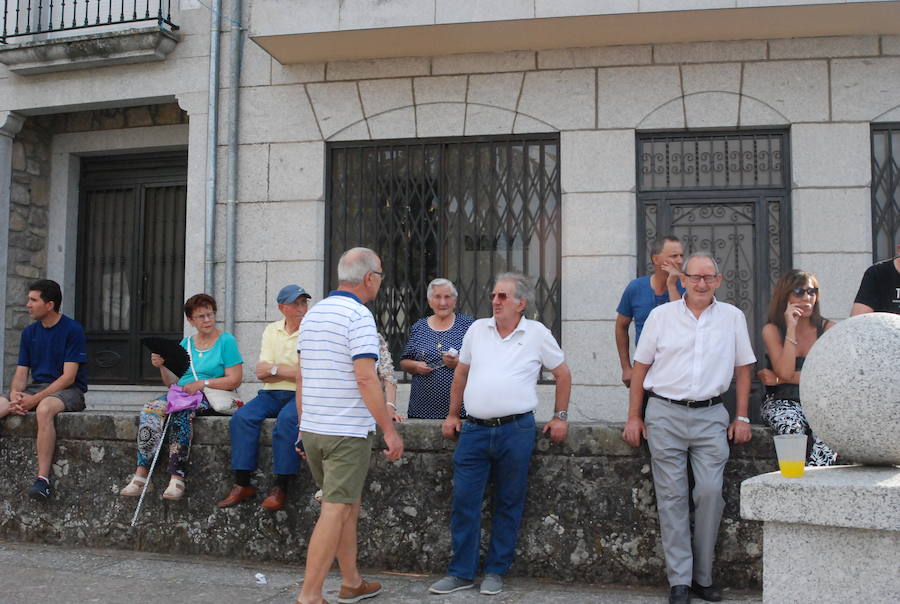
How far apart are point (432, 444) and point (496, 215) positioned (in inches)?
136

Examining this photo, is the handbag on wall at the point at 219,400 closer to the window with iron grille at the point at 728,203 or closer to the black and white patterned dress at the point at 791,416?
the black and white patterned dress at the point at 791,416

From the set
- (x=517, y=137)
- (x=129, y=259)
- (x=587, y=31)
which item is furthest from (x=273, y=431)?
(x=129, y=259)

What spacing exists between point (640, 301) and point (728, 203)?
2.73 metres

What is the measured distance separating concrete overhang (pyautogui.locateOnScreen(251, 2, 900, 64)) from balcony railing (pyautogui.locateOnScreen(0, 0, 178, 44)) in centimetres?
174

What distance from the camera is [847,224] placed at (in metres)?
7.75

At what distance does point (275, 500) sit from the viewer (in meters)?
5.58

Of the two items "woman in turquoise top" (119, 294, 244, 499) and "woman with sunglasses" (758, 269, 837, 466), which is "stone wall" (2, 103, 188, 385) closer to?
"woman in turquoise top" (119, 294, 244, 499)

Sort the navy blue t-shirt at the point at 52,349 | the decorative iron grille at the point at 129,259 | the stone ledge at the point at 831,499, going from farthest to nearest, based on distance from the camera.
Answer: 1. the decorative iron grille at the point at 129,259
2. the navy blue t-shirt at the point at 52,349
3. the stone ledge at the point at 831,499

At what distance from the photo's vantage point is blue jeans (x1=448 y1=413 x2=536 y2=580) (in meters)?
5.02

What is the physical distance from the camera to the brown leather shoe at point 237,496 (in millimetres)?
5680

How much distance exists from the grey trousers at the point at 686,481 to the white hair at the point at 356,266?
5.60 feet

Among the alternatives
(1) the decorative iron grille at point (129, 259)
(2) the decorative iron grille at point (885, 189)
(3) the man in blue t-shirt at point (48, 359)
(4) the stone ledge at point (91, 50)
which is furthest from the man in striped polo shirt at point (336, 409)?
(1) the decorative iron grille at point (129, 259)

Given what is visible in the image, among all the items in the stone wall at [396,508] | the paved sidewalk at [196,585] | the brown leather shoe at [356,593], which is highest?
the stone wall at [396,508]

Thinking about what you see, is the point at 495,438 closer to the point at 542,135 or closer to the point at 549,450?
the point at 549,450
